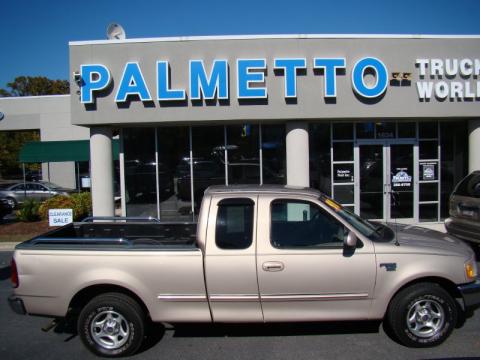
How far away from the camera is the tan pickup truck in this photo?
429cm

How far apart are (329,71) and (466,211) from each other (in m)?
5.18

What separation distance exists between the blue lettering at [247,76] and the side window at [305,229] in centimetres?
710

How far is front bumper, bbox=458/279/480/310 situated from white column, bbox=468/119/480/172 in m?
9.33

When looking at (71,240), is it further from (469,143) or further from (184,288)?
(469,143)

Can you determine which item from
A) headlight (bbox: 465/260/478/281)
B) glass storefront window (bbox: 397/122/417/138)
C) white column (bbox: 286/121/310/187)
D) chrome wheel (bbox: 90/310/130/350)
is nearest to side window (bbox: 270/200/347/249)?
headlight (bbox: 465/260/478/281)

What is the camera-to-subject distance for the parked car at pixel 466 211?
7918mm

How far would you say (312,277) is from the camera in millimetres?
4277

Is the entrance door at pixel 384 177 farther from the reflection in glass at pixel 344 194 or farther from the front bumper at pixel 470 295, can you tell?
the front bumper at pixel 470 295

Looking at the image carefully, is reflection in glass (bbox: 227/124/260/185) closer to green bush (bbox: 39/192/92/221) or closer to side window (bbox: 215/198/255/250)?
green bush (bbox: 39/192/92/221)

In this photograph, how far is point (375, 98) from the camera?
11.6 meters

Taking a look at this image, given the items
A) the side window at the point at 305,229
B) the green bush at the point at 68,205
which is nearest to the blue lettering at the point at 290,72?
the side window at the point at 305,229

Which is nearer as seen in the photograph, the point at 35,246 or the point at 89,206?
the point at 35,246

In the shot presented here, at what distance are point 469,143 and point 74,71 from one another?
11556 millimetres

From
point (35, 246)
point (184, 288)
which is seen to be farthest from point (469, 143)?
point (35, 246)
